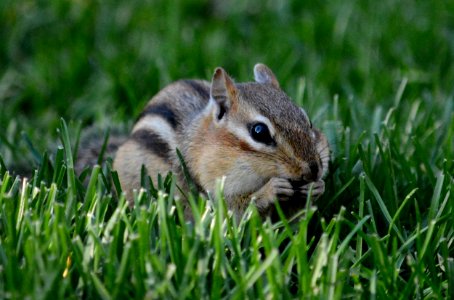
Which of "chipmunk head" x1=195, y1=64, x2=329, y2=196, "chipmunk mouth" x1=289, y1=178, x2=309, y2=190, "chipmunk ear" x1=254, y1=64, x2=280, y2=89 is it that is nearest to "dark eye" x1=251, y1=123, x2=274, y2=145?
"chipmunk head" x1=195, y1=64, x2=329, y2=196

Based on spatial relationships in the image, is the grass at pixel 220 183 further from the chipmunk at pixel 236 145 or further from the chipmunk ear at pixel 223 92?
the chipmunk ear at pixel 223 92

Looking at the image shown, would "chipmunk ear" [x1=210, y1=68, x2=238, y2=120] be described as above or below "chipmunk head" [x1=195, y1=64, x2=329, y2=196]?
above

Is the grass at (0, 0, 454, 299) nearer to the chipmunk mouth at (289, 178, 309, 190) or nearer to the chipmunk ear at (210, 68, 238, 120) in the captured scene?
the chipmunk mouth at (289, 178, 309, 190)

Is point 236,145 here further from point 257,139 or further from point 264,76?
point 264,76

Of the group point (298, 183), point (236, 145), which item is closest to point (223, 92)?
point (236, 145)

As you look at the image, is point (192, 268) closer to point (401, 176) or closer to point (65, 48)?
point (401, 176)
